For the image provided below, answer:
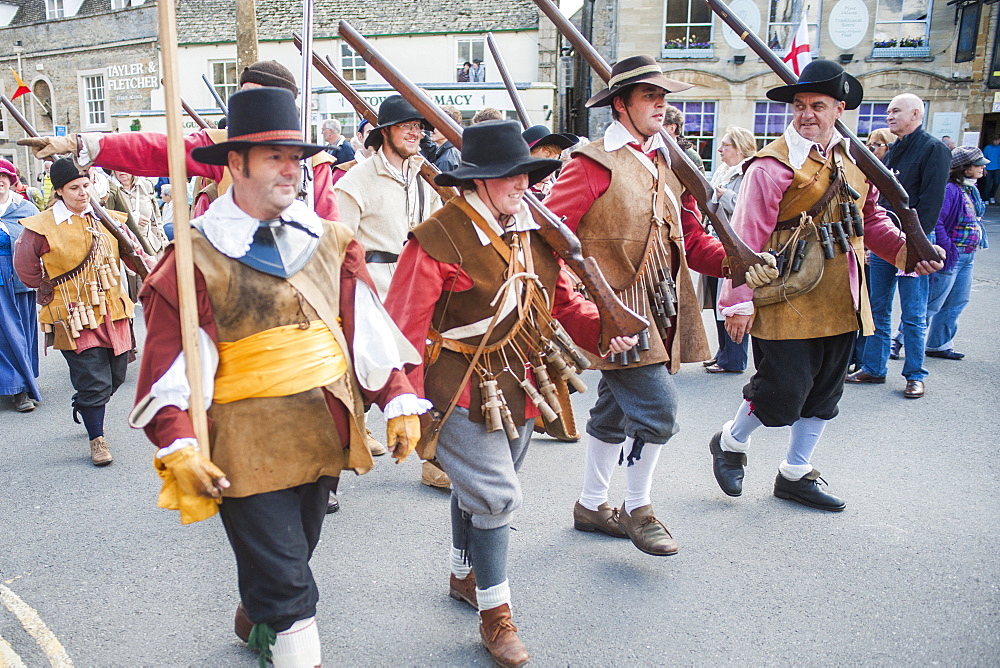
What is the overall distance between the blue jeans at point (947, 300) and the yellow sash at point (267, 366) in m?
6.40

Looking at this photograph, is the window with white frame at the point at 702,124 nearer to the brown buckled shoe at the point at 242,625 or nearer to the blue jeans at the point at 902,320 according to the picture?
the blue jeans at the point at 902,320

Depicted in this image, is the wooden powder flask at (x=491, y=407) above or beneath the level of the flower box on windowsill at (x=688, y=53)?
beneath

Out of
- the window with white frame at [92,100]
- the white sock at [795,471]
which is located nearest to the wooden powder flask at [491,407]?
the white sock at [795,471]

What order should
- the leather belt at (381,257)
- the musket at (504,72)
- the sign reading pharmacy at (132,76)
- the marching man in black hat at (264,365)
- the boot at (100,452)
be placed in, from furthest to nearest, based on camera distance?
the sign reading pharmacy at (132,76)
the musket at (504,72)
the boot at (100,452)
the leather belt at (381,257)
the marching man in black hat at (264,365)

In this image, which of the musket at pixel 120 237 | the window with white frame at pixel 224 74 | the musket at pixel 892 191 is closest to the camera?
the musket at pixel 892 191

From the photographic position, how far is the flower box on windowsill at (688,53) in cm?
2136

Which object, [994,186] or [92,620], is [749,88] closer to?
[994,186]

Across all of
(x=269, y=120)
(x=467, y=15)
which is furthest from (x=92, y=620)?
(x=467, y=15)

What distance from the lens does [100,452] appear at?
5.14m

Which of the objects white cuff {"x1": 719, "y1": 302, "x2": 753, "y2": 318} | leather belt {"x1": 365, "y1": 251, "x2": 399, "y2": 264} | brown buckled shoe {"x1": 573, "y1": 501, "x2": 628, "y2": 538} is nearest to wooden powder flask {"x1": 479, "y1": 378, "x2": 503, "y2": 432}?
brown buckled shoe {"x1": 573, "y1": 501, "x2": 628, "y2": 538}

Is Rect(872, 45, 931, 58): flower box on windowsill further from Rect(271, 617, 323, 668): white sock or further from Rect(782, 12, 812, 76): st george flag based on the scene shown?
Rect(271, 617, 323, 668): white sock

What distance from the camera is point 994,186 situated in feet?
69.6

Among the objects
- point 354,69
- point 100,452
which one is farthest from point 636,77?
point 354,69

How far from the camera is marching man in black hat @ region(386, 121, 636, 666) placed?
2.78 m
